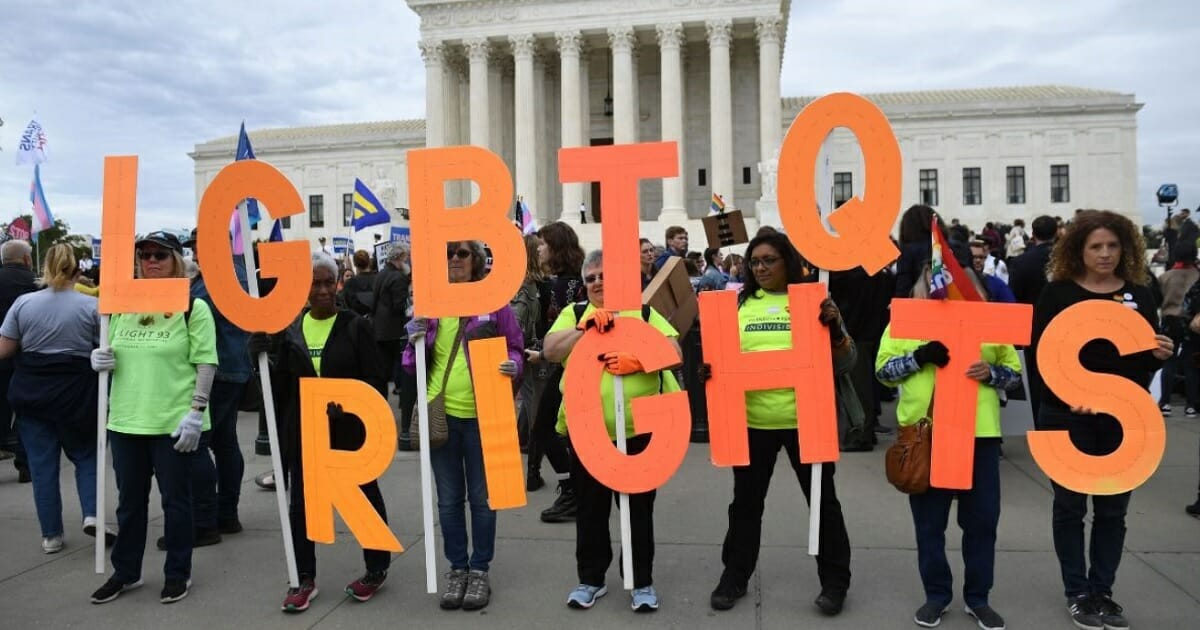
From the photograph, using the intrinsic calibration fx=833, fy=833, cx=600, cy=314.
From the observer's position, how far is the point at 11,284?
814cm

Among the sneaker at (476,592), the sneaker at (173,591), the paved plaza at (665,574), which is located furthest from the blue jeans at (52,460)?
the sneaker at (476,592)

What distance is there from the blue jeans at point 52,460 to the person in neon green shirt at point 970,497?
562cm

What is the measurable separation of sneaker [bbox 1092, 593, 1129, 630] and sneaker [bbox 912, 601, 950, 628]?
767 mm

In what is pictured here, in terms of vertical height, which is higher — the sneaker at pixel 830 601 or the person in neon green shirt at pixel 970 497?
the person in neon green shirt at pixel 970 497

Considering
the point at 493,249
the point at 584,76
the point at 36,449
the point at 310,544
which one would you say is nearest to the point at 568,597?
the point at 310,544

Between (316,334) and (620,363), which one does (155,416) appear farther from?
(620,363)

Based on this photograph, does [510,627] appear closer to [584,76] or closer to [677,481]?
[677,481]

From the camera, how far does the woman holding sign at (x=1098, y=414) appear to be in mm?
4328

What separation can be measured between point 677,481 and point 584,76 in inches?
1637

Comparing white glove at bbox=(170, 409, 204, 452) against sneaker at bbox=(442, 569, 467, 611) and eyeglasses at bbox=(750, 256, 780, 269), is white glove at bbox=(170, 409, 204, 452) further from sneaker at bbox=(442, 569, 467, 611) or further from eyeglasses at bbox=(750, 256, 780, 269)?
eyeglasses at bbox=(750, 256, 780, 269)

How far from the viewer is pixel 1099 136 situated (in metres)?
49.1

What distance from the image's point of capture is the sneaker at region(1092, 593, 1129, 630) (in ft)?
13.9

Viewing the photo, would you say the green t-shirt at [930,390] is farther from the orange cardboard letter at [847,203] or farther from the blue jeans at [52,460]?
the blue jeans at [52,460]

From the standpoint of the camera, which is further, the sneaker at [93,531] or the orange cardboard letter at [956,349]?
the sneaker at [93,531]
